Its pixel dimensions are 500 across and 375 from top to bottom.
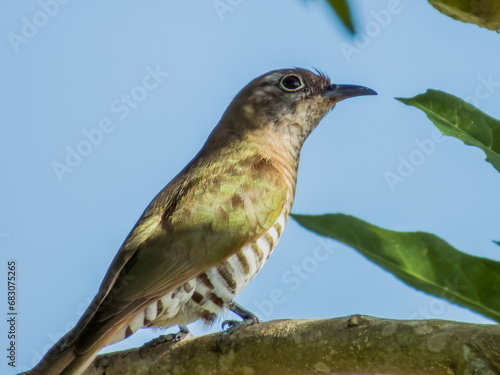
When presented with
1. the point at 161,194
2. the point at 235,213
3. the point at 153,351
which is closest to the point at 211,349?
→ the point at 153,351

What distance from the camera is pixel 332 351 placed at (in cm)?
270

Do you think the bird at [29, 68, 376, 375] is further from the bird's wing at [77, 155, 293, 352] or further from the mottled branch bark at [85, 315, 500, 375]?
the mottled branch bark at [85, 315, 500, 375]

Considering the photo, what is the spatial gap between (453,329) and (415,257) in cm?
58

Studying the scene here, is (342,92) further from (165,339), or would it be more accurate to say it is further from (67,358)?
(67,358)

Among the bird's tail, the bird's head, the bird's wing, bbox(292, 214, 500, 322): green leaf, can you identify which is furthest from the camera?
the bird's head

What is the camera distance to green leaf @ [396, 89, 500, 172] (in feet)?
7.14

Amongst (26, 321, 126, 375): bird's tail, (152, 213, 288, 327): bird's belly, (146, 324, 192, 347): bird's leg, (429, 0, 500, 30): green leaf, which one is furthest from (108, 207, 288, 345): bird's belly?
(429, 0, 500, 30): green leaf

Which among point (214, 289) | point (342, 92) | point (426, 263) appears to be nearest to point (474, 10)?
point (426, 263)

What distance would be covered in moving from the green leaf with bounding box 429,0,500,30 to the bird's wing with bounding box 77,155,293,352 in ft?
8.29

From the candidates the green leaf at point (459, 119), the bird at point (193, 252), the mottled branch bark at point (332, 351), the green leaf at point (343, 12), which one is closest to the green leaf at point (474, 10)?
the green leaf at point (459, 119)

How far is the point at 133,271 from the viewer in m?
4.16

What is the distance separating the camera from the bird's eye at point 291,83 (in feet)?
20.1

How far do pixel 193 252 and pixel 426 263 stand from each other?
2483 millimetres

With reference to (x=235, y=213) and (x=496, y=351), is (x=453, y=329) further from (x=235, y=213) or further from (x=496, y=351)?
(x=235, y=213)
